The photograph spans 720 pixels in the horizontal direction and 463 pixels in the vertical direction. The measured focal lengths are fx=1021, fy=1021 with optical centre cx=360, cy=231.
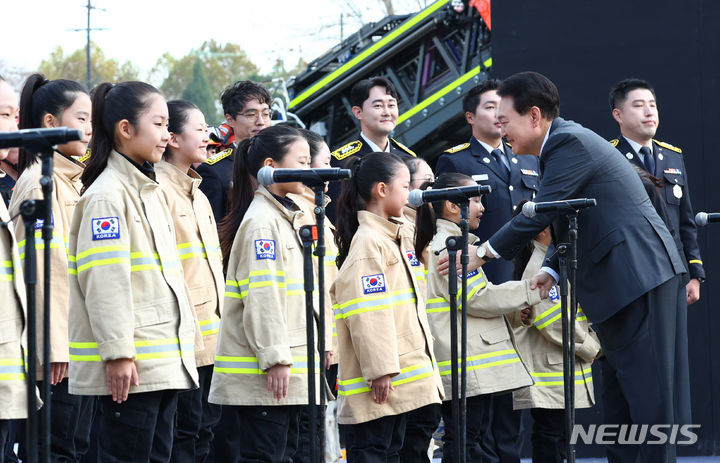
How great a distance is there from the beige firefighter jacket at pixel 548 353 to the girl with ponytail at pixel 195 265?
1.64 metres

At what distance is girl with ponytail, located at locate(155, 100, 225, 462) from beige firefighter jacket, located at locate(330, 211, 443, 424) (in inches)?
22.1

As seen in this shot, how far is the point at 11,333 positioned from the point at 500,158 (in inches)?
135

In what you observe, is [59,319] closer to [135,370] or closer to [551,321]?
[135,370]

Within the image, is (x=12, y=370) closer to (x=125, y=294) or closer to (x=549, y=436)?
(x=125, y=294)

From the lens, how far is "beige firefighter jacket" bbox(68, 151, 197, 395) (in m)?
3.50

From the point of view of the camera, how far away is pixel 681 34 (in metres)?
6.59

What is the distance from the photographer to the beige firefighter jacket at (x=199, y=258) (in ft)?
14.8

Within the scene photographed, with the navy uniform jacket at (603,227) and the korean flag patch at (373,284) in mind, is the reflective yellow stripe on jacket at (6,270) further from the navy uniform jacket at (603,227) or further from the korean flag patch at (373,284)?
the navy uniform jacket at (603,227)

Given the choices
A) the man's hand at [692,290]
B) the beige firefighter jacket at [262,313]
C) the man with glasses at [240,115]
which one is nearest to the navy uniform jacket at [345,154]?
the man with glasses at [240,115]

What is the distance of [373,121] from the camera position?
605cm

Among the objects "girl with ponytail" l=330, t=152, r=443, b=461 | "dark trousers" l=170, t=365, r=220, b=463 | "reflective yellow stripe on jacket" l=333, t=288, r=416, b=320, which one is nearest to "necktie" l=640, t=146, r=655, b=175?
"girl with ponytail" l=330, t=152, r=443, b=461

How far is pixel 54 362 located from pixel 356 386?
127cm

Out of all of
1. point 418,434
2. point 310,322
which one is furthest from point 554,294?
point 310,322

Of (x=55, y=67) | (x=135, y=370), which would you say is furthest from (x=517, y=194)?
(x=55, y=67)
